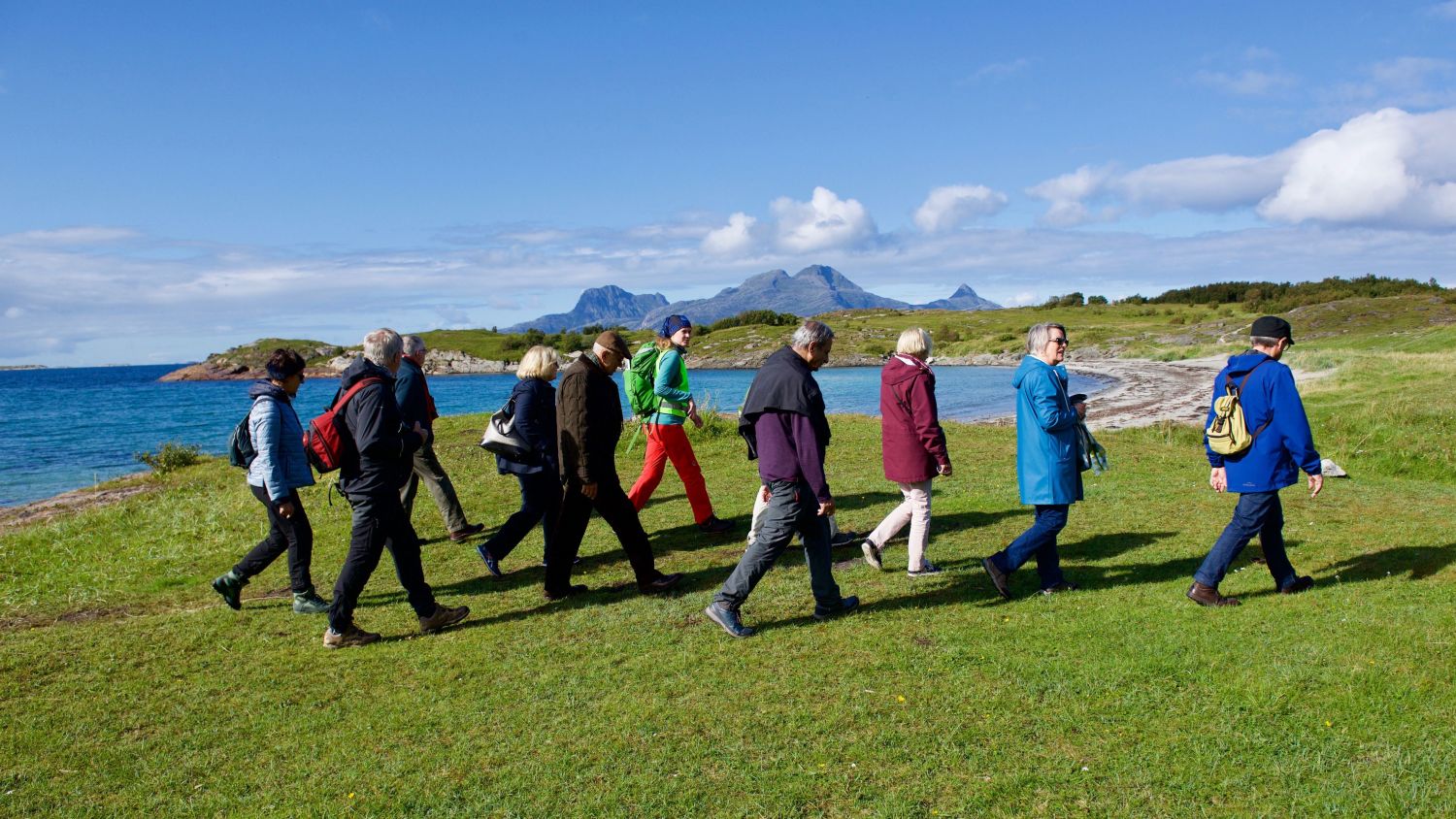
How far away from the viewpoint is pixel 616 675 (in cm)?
576

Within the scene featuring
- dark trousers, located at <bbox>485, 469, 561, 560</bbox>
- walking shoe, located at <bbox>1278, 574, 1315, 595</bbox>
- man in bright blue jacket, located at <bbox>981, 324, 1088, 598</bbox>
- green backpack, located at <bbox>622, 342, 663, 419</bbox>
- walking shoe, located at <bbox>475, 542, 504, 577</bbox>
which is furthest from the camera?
green backpack, located at <bbox>622, 342, 663, 419</bbox>

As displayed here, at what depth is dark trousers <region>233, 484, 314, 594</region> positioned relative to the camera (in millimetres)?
7363

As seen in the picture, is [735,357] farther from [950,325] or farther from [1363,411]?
[1363,411]

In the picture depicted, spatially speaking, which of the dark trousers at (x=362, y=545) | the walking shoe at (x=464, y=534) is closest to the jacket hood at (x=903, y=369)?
the dark trousers at (x=362, y=545)

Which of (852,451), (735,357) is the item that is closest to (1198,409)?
(852,451)

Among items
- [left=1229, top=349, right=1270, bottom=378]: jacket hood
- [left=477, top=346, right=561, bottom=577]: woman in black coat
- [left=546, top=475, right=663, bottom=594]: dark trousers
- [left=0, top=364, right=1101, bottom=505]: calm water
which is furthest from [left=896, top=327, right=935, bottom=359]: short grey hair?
[left=0, top=364, right=1101, bottom=505]: calm water

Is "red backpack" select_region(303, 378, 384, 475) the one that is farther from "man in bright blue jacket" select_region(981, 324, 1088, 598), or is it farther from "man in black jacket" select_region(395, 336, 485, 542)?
"man in bright blue jacket" select_region(981, 324, 1088, 598)

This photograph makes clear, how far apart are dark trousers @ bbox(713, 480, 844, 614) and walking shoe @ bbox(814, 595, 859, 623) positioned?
0.61 ft

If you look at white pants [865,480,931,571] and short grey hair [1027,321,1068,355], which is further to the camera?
white pants [865,480,931,571]

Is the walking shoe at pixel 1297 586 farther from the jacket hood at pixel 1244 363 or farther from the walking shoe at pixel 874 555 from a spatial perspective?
the walking shoe at pixel 874 555

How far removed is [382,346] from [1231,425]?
677 centimetres

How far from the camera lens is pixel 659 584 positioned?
7.84m

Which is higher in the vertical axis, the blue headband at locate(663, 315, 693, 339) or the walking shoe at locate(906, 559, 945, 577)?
the blue headband at locate(663, 315, 693, 339)

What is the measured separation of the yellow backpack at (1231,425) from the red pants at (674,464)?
5148mm
